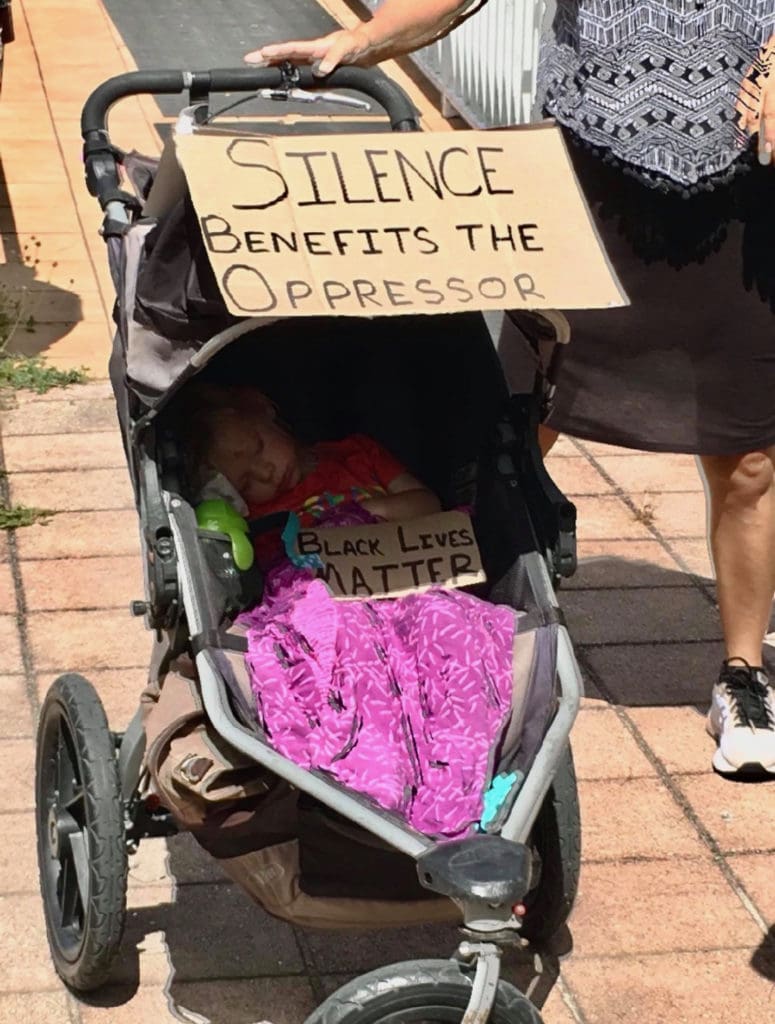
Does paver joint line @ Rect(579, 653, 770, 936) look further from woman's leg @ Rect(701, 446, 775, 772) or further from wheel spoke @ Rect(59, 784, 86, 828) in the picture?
wheel spoke @ Rect(59, 784, 86, 828)

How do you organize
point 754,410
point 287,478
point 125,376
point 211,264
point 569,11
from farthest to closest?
1. point 754,410
2. point 569,11
3. point 287,478
4. point 125,376
5. point 211,264

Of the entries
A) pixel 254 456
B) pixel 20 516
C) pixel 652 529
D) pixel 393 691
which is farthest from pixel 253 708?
pixel 652 529

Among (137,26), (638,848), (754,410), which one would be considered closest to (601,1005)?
(638,848)

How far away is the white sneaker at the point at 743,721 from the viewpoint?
4027 millimetres

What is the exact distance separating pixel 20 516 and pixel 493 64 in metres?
4.75

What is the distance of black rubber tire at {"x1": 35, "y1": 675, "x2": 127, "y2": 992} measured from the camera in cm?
303

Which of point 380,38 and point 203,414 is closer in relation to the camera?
point 203,414

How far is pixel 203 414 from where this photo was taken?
3.37 m

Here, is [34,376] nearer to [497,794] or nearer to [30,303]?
[30,303]

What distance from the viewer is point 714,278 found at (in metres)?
3.87

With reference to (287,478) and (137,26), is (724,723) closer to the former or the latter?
(287,478)

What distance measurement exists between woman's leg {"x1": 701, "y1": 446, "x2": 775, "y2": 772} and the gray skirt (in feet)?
0.36

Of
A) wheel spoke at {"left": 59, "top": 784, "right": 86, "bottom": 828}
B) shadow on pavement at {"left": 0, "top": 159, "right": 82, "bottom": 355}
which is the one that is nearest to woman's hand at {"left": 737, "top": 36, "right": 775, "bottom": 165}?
wheel spoke at {"left": 59, "top": 784, "right": 86, "bottom": 828}

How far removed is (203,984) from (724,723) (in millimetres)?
1466
